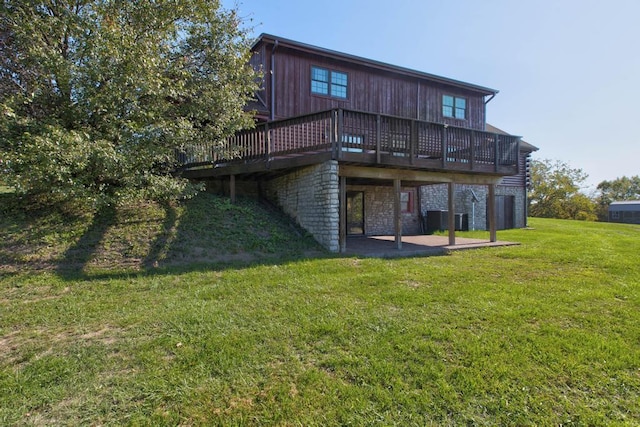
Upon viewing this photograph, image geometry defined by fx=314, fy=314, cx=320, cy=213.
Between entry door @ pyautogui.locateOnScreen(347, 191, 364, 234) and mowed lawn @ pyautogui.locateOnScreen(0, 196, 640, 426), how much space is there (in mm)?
7121

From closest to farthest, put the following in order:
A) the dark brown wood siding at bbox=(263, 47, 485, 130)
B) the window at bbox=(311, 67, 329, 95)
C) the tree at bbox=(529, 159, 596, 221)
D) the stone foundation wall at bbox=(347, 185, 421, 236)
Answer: the dark brown wood siding at bbox=(263, 47, 485, 130) < the window at bbox=(311, 67, 329, 95) < the stone foundation wall at bbox=(347, 185, 421, 236) < the tree at bbox=(529, 159, 596, 221)

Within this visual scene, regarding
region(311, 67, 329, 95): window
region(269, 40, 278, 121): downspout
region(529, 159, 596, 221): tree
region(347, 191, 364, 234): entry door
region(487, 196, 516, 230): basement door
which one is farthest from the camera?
region(529, 159, 596, 221): tree

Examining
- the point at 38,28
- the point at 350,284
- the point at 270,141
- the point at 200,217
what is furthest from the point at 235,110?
the point at 350,284

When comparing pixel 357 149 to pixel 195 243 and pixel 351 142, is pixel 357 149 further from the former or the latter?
pixel 195 243

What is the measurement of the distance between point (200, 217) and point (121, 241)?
2013 mm

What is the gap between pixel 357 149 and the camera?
28.8 feet

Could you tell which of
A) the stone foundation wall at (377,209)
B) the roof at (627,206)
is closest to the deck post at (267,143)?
the stone foundation wall at (377,209)

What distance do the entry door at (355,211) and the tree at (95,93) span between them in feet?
21.6

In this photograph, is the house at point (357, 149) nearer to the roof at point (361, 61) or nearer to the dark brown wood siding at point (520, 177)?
the roof at point (361, 61)

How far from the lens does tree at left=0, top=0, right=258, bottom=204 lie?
5.55 m

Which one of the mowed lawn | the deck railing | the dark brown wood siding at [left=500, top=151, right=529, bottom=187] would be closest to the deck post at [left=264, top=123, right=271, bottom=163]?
the deck railing

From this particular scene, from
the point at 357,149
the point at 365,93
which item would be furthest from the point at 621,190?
the point at 357,149

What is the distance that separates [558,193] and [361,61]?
32223mm

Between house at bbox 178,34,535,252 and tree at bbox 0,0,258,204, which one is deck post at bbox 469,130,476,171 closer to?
house at bbox 178,34,535,252
